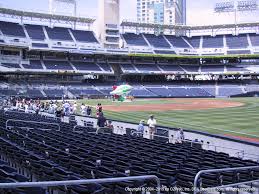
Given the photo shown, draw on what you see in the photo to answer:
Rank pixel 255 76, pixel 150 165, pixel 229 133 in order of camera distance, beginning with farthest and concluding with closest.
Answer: pixel 255 76 → pixel 229 133 → pixel 150 165

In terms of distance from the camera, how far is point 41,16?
85.1 meters

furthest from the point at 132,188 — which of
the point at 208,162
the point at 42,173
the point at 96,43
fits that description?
the point at 96,43

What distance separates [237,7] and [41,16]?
193 feet

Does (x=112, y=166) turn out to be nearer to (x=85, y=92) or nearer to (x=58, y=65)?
(x=85, y=92)

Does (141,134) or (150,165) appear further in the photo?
(141,134)

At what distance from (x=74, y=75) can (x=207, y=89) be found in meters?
30.8

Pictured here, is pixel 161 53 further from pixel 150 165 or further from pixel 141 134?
pixel 150 165

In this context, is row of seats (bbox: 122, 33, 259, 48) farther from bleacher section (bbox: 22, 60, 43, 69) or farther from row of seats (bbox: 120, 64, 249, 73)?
bleacher section (bbox: 22, 60, 43, 69)

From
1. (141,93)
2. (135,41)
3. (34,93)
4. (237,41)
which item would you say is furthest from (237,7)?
(34,93)

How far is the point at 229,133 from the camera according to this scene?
952 inches

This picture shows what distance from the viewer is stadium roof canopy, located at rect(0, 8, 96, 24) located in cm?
8025

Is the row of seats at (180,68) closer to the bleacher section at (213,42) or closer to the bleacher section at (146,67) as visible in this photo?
the bleacher section at (146,67)

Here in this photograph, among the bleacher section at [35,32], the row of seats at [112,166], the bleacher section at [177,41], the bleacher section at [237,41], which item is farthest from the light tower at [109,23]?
the row of seats at [112,166]

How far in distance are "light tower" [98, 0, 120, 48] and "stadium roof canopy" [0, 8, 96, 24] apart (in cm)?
366
